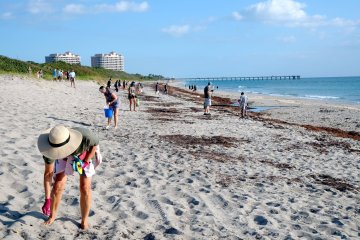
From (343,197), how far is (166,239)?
348 centimetres

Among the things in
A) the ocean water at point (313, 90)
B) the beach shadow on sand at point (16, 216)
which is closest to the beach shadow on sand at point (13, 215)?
the beach shadow on sand at point (16, 216)

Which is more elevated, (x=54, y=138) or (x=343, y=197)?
(x=54, y=138)

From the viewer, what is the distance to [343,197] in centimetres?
636

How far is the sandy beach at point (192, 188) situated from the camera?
15.3 feet

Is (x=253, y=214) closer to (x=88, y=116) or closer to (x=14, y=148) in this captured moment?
(x=14, y=148)

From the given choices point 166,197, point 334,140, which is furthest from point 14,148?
point 334,140

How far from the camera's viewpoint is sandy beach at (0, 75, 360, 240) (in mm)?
4676

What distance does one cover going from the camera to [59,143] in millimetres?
3748

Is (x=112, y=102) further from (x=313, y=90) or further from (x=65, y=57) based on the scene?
(x=65, y=57)

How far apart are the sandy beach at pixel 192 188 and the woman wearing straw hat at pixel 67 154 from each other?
1.22 ft

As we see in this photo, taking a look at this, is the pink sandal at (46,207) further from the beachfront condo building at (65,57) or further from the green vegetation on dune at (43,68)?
the beachfront condo building at (65,57)

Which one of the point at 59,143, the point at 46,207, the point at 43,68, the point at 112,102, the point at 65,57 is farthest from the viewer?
the point at 65,57

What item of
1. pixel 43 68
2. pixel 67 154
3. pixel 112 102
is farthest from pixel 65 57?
pixel 67 154

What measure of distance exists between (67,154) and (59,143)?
5.6 inches
